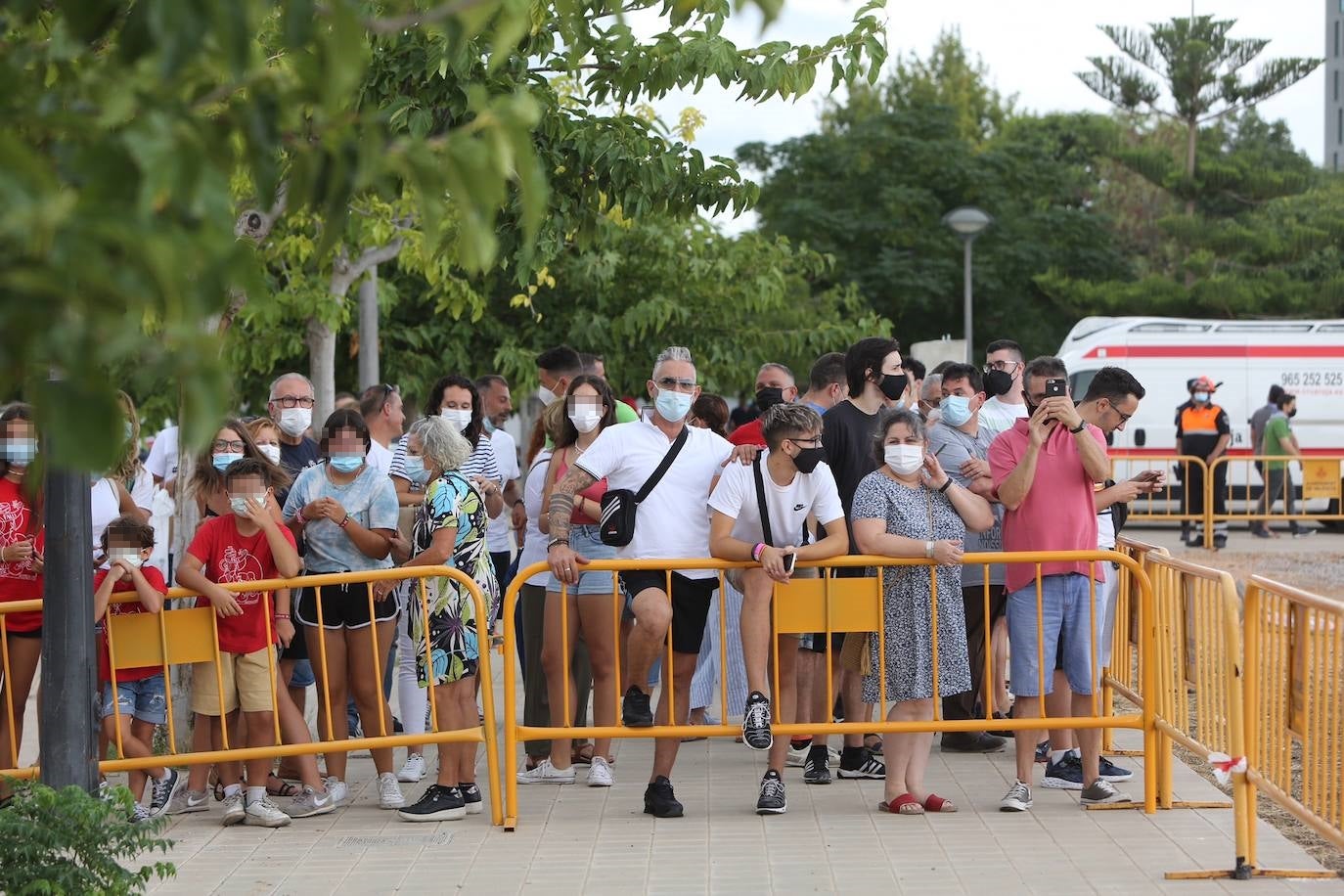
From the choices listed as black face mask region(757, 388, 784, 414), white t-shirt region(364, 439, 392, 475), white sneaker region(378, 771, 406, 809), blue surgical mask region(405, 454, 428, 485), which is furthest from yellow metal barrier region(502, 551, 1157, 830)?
black face mask region(757, 388, 784, 414)

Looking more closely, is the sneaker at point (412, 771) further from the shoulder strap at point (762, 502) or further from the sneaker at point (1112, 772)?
the sneaker at point (1112, 772)

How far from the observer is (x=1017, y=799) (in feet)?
25.0

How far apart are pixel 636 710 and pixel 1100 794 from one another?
207 cm

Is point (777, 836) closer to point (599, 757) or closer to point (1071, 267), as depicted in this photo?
point (599, 757)

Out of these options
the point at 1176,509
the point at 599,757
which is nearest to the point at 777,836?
the point at 599,757

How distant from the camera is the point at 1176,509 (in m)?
22.8

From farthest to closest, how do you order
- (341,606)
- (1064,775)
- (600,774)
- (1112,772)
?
(600,774) < (1112,772) < (1064,775) < (341,606)

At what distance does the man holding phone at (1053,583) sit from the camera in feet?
24.9

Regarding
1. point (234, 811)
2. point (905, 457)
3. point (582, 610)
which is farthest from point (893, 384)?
point (234, 811)

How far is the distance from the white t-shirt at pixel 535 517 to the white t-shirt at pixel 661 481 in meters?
1.09

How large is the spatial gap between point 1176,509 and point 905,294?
868 inches

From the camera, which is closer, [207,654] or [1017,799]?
[207,654]

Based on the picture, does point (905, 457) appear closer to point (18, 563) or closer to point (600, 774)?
point (600, 774)

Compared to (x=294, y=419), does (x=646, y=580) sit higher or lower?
lower
